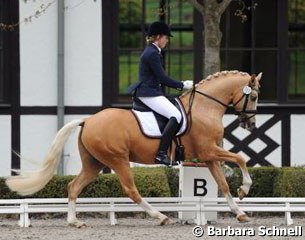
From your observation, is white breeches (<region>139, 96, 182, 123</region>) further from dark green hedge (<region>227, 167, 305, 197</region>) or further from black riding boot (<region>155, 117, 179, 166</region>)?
dark green hedge (<region>227, 167, 305, 197</region>)

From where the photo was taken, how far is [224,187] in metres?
12.9

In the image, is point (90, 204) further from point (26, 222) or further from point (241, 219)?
point (241, 219)

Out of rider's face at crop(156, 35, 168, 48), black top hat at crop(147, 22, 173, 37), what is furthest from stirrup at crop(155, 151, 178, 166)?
black top hat at crop(147, 22, 173, 37)

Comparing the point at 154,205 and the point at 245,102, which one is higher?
the point at 245,102

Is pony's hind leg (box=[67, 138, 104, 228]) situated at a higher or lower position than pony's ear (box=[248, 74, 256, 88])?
lower

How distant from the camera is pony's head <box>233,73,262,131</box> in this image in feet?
42.9

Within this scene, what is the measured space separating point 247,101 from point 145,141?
1346 millimetres

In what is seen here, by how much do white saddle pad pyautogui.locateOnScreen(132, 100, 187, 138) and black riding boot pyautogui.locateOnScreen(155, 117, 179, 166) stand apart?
0.41 feet

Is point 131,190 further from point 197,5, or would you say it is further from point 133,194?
point 197,5

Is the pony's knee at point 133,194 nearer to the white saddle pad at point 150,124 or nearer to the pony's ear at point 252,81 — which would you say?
the white saddle pad at point 150,124

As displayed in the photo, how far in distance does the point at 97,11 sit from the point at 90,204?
15.4 ft

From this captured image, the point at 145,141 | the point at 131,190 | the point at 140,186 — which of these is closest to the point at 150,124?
the point at 145,141

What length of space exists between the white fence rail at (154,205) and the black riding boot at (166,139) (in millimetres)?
790

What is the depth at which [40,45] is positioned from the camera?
57.0ft
